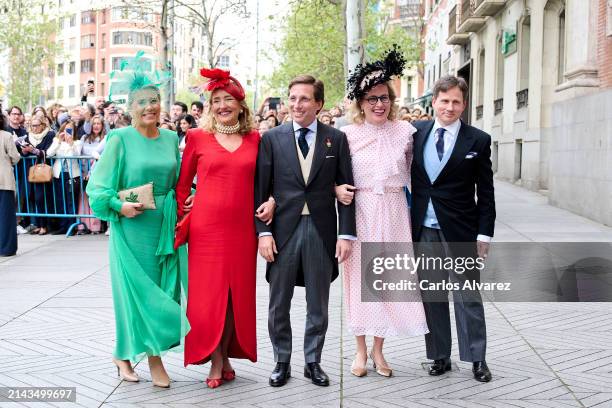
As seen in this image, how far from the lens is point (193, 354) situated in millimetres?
5398

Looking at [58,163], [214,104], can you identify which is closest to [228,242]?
[214,104]

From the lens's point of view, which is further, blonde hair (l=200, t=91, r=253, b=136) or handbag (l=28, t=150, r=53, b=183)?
handbag (l=28, t=150, r=53, b=183)

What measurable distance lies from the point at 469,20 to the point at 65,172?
20691 millimetres

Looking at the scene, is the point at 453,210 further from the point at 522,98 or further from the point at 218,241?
the point at 522,98

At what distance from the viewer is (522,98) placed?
24.0 m

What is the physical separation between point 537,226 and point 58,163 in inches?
318

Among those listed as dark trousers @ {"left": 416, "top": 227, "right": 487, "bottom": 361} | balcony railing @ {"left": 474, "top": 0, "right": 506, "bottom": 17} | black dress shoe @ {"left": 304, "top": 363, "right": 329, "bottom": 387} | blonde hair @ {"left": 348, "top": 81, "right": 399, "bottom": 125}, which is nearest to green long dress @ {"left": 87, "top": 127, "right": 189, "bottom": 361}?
black dress shoe @ {"left": 304, "top": 363, "right": 329, "bottom": 387}

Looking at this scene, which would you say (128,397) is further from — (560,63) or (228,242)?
(560,63)

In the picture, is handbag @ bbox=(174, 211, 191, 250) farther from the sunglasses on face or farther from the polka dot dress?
A: the sunglasses on face

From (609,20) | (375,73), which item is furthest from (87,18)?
(375,73)

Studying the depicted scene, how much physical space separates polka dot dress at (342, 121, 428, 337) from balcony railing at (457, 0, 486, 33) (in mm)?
26039

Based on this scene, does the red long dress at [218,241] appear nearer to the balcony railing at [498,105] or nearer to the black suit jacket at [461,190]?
the black suit jacket at [461,190]

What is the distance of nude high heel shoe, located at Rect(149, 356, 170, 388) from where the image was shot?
536 centimetres

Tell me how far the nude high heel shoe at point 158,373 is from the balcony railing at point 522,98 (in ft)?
64.2
